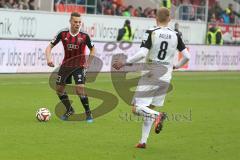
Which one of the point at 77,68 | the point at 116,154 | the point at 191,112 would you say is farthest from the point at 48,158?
the point at 191,112

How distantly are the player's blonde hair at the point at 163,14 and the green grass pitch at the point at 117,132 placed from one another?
81.7 inches

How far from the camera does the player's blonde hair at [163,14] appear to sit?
419 inches

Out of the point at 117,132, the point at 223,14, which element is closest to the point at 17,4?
the point at 223,14

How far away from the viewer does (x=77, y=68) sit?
1416 centimetres

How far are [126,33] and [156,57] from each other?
20.4 m

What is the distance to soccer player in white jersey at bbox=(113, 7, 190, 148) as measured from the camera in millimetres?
10680

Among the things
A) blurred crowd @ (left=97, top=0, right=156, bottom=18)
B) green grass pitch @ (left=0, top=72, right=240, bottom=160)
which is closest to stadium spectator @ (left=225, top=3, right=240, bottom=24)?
blurred crowd @ (left=97, top=0, right=156, bottom=18)

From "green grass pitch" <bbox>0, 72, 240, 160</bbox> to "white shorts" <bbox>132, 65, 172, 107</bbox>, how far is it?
774 mm

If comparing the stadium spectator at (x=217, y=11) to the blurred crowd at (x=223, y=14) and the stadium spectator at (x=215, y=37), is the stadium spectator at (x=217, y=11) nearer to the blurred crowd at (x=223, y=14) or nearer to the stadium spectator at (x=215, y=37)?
the blurred crowd at (x=223, y=14)

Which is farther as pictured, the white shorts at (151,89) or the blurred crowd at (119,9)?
the blurred crowd at (119,9)

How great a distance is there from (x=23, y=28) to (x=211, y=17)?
1350cm

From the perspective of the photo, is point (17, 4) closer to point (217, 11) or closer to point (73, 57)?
point (217, 11)

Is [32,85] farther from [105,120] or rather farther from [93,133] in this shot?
[93,133]

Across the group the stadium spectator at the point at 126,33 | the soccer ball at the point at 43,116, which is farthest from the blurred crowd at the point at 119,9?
the soccer ball at the point at 43,116
